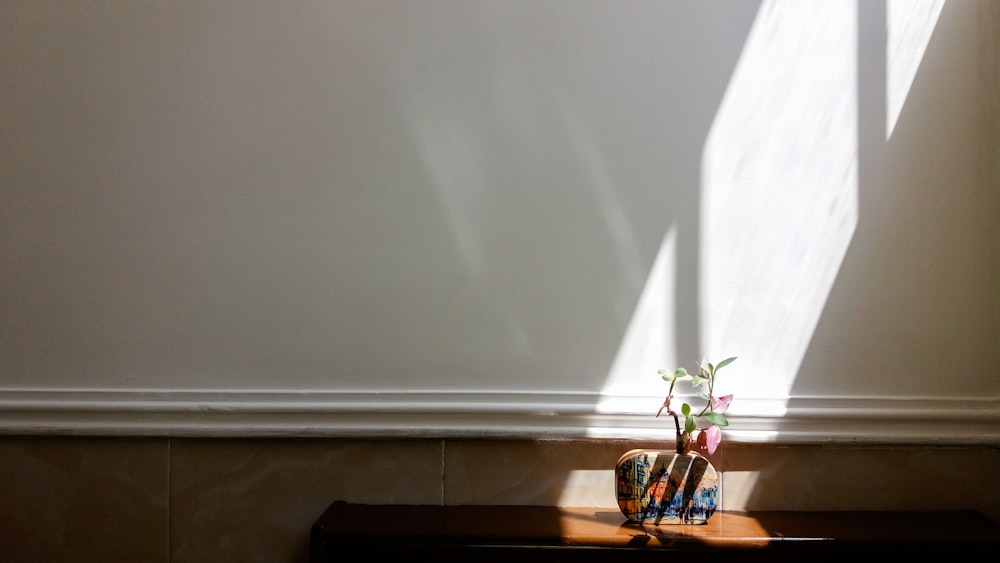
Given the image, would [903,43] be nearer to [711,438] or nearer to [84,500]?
[711,438]

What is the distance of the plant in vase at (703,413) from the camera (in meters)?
1.41

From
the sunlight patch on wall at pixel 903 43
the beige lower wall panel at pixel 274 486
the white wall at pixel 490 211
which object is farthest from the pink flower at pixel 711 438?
the sunlight patch on wall at pixel 903 43

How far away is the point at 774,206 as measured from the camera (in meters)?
1.58

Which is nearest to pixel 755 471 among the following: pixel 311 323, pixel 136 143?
pixel 311 323

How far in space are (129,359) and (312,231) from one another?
1.45 feet

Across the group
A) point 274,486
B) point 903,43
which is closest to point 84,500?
point 274,486

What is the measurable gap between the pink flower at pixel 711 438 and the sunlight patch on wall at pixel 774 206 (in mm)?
174

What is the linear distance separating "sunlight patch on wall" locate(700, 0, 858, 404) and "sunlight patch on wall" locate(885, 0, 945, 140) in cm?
9

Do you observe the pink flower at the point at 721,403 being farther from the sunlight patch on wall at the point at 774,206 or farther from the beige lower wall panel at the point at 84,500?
the beige lower wall panel at the point at 84,500

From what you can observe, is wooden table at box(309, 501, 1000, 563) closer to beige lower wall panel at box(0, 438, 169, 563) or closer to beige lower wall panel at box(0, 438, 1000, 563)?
beige lower wall panel at box(0, 438, 1000, 563)

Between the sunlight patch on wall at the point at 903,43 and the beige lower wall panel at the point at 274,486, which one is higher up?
the sunlight patch on wall at the point at 903,43

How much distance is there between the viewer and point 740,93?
158cm

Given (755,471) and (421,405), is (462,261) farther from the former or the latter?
(755,471)

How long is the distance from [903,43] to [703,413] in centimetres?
86
